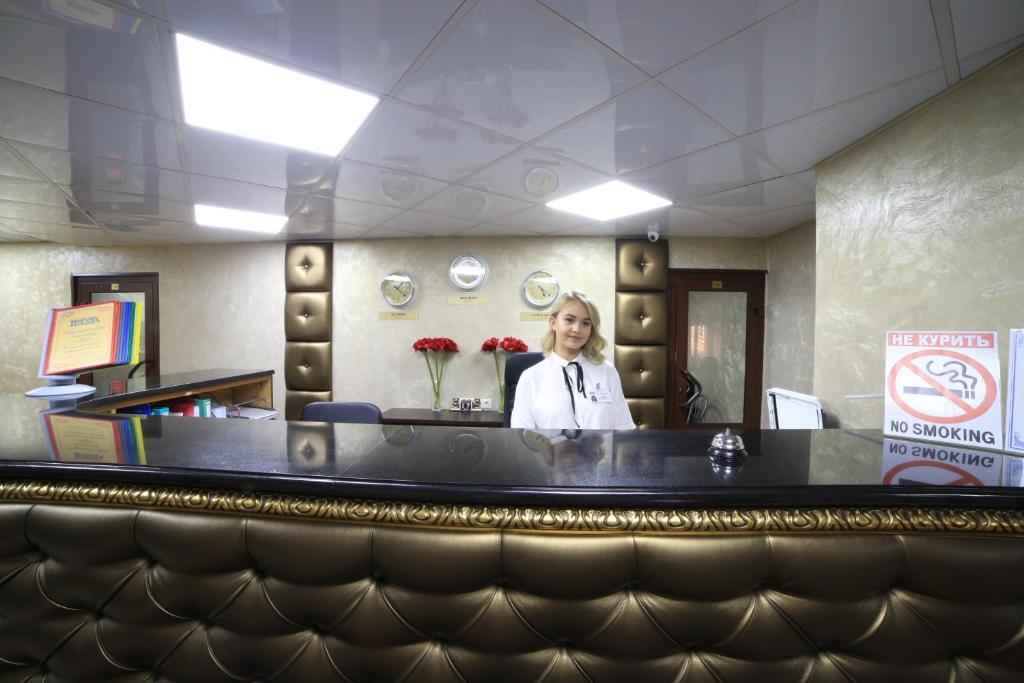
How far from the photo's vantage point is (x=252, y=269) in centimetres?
441

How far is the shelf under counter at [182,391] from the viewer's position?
166 centimetres

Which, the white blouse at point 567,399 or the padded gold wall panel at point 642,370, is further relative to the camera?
the padded gold wall panel at point 642,370

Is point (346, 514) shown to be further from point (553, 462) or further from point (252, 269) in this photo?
point (252, 269)

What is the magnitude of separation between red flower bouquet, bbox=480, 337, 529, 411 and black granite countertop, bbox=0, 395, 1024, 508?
291 centimetres

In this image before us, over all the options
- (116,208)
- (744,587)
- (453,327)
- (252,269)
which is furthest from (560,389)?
(252,269)

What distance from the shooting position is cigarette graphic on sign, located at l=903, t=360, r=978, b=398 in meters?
0.82

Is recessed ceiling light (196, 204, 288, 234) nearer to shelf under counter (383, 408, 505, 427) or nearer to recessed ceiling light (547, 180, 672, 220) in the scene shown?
shelf under counter (383, 408, 505, 427)

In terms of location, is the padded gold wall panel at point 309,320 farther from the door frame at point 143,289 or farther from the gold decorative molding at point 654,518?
the gold decorative molding at point 654,518

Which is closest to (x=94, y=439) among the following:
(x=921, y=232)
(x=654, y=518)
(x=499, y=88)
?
(x=654, y=518)

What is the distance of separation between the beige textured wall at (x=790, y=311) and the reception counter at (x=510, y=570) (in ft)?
10.2

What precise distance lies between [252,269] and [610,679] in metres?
5.24

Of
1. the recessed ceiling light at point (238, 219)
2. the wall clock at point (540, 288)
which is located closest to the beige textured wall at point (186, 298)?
the recessed ceiling light at point (238, 219)

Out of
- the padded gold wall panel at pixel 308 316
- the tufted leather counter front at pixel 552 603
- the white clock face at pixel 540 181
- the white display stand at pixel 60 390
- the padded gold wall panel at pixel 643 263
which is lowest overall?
the tufted leather counter front at pixel 552 603

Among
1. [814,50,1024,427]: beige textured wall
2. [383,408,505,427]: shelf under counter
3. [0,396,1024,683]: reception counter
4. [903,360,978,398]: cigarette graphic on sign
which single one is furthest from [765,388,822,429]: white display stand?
[383,408,505,427]: shelf under counter
